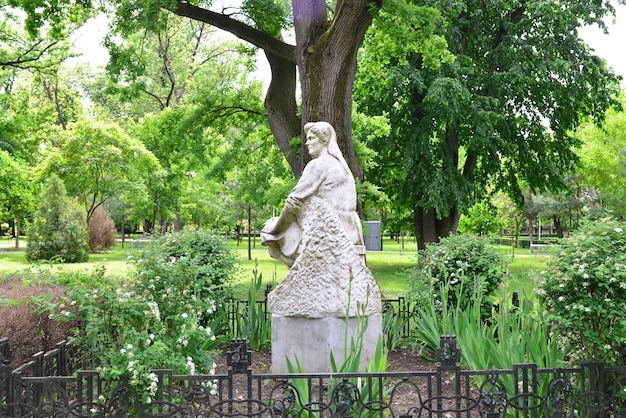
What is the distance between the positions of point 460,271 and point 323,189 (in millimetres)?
3114

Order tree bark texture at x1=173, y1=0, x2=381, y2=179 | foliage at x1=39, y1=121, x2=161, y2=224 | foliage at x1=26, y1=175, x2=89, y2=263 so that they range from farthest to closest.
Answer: foliage at x1=26, y1=175, x2=89, y2=263, foliage at x1=39, y1=121, x2=161, y2=224, tree bark texture at x1=173, y1=0, x2=381, y2=179

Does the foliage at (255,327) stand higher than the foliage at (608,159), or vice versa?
the foliage at (608,159)

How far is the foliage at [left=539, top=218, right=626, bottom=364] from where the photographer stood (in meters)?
4.16

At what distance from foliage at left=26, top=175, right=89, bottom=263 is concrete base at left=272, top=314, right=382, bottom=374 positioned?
2120cm

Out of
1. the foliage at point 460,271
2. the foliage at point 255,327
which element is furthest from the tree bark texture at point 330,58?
the foliage at point 255,327

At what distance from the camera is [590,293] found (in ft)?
14.3

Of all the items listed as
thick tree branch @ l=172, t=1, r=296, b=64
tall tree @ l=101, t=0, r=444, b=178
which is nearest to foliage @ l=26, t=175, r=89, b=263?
tall tree @ l=101, t=0, r=444, b=178

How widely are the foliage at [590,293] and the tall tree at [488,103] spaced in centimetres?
1087

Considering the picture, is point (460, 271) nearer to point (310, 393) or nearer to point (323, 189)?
point (323, 189)

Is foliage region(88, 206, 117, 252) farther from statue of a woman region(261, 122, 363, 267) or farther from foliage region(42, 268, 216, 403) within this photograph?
foliage region(42, 268, 216, 403)

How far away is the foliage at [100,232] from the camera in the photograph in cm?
3150

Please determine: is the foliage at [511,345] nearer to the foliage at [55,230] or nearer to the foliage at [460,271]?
the foliage at [460,271]

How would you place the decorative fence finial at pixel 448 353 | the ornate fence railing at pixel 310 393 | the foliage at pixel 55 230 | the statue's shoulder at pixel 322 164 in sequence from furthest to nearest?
the foliage at pixel 55 230, the statue's shoulder at pixel 322 164, the decorative fence finial at pixel 448 353, the ornate fence railing at pixel 310 393

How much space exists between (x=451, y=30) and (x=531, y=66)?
322 centimetres
